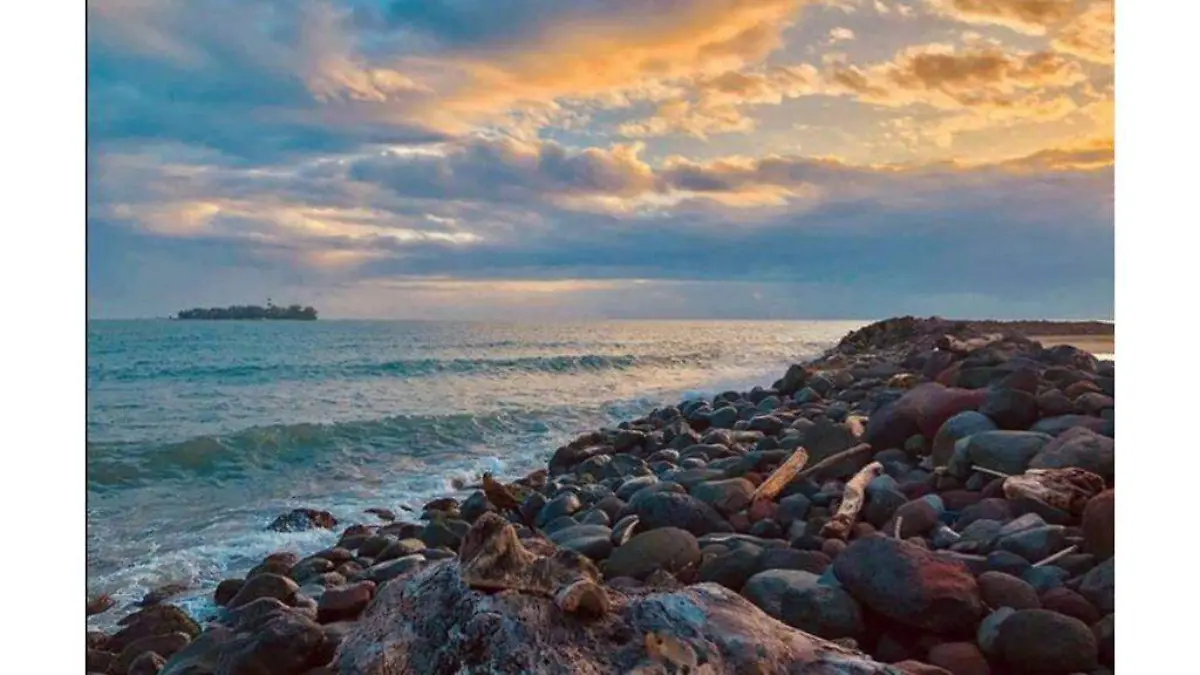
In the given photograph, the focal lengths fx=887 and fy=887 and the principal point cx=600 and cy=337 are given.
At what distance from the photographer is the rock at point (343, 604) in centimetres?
251

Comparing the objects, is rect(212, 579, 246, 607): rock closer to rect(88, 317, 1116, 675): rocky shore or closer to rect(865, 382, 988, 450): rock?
rect(88, 317, 1116, 675): rocky shore

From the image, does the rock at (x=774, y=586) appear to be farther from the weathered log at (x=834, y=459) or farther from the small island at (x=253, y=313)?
the small island at (x=253, y=313)

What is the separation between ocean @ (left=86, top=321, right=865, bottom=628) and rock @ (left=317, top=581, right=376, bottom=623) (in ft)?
2.80

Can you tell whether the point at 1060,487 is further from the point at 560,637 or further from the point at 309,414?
the point at 309,414

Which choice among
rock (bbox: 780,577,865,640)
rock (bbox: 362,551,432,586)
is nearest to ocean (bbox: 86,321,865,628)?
rock (bbox: 362,551,432,586)

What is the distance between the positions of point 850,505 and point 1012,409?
0.91m

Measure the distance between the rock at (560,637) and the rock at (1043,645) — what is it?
0.69 m

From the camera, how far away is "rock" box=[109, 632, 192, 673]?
8.61 ft

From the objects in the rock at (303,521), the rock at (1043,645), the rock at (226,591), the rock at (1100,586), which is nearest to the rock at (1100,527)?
the rock at (1100,586)

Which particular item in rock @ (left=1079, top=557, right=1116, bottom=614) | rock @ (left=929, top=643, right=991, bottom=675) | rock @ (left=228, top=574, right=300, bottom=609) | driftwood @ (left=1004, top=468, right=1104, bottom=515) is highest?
driftwood @ (left=1004, top=468, right=1104, bottom=515)

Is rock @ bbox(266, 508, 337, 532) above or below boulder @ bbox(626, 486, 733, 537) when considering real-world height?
below

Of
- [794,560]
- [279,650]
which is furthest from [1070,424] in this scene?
[279,650]
